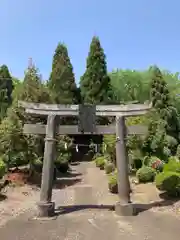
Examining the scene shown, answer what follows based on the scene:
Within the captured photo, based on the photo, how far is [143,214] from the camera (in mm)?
9445

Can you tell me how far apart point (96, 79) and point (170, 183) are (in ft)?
83.8

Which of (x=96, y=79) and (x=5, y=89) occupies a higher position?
(x=96, y=79)

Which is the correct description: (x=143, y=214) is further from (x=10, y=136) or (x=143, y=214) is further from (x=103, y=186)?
(x=10, y=136)

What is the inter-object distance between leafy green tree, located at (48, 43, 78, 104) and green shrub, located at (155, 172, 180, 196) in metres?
22.1

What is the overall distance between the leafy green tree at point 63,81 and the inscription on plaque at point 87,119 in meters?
22.3

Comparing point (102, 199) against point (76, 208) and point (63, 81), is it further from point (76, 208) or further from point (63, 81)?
point (63, 81)

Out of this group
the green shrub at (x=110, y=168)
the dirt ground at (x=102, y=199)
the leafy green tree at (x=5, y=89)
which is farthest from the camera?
the leafy green tree at (x=5, y=89)

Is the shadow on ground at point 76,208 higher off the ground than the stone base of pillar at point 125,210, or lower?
lower

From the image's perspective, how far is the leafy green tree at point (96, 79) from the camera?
34469 millimetres

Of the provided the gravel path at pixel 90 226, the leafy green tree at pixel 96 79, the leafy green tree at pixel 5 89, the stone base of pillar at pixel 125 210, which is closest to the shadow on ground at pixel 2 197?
the gravel path at pixel 90 226

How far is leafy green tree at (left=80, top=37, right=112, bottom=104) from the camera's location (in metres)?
34.5

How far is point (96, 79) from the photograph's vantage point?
1394 inches

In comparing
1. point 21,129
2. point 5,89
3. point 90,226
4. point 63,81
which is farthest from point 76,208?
point 5,89

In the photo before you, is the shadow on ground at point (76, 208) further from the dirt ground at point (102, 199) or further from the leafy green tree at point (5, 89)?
the leafy green tree at point (5, 89)
